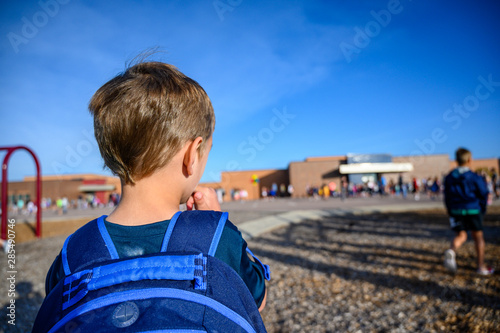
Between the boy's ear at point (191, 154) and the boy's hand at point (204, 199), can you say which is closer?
the boy's ear at point (191, 154)

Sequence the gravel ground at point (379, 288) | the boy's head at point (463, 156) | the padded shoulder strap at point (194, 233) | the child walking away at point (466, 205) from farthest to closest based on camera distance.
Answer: the boy's head at point (463, 156) < the child walking away at point (466, 205) < the gravel ground at point (379, 288) < the padded shoulder strap at point (194, 233)

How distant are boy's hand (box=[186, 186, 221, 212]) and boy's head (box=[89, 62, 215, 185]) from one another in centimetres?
24

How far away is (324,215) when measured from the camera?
509 inches

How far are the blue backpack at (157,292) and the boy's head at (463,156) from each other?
15.1 ft

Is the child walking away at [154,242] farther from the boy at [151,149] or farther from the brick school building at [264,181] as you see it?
the brick school building at [264,181]

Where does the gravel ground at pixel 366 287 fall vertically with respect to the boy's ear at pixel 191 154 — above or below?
below

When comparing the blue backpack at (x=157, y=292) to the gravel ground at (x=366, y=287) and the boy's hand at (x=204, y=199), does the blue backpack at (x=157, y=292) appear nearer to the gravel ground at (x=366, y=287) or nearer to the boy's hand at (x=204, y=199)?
the boy's hand at (x=204, y=199)

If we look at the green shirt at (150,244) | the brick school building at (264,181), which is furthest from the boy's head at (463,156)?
the brick school building at (264,181)

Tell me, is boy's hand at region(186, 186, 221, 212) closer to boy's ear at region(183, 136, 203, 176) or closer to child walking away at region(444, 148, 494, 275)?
boy's ear at region(183, 136, 203, 176)

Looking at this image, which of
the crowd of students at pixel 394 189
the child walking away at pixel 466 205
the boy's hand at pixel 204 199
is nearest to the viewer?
the boy's hand at pixel 204 199

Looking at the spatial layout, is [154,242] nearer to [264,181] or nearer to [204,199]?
[204,199]

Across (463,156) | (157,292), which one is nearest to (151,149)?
(157,292)

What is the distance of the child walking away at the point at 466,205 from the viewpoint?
400 centimetres

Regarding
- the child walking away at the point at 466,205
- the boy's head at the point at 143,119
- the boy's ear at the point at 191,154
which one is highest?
the boy's head at the point at 143,119
